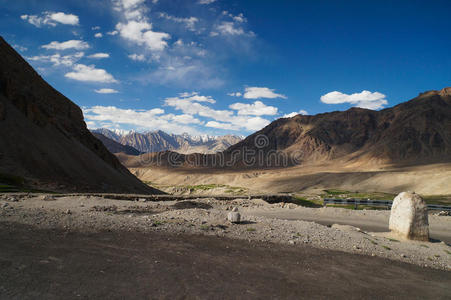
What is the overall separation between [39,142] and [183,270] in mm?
38206

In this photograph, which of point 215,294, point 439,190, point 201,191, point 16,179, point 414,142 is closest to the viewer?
point 215,294

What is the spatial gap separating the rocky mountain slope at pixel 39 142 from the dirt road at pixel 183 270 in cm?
2600

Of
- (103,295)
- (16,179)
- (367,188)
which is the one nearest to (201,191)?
(367,188)

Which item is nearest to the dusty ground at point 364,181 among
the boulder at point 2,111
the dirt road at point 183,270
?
the boulder at point 2,111

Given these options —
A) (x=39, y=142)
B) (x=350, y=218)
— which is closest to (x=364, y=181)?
(x=350, y=218)

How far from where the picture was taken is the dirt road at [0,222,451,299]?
21.4 ft

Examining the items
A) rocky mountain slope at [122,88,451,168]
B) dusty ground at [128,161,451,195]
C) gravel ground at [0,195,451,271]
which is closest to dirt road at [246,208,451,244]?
gravel ground at [0,195,451,271]

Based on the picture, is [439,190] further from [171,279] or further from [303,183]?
[171,279]

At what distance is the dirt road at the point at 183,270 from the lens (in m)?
6.51

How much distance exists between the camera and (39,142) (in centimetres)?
3750

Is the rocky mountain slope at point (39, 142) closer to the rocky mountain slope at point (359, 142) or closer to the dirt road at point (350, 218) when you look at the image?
the dirt road at point (350, 218)

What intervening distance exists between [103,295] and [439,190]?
2832 inches

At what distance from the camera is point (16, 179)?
2978 centimetres

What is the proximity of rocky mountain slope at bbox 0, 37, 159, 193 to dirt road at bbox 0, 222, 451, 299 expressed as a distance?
85.3 feet
